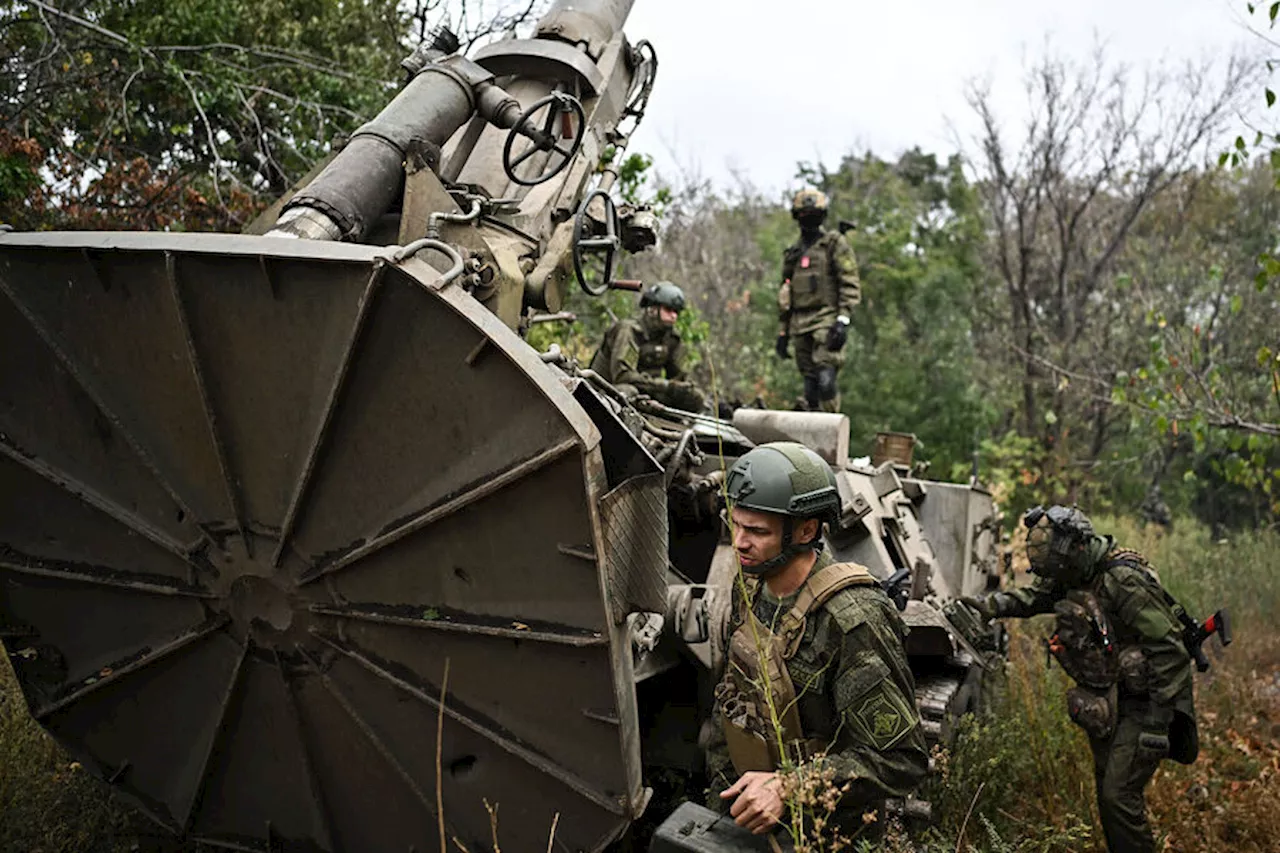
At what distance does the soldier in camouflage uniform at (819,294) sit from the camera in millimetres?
8273

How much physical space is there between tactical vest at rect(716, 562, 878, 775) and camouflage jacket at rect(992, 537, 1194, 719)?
225 cm

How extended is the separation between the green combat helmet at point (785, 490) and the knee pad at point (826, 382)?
17.6ft

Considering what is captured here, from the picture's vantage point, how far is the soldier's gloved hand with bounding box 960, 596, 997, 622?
16.9 feet

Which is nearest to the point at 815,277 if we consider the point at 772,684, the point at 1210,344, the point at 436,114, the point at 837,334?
the point at 837,334

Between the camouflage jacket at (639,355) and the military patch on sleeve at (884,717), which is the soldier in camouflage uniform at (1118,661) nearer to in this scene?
the military patch on sleeve at (884,717)

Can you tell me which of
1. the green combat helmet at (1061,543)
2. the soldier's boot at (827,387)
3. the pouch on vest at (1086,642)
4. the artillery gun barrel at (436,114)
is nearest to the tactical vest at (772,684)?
the artillery gun barrel at (436,114)

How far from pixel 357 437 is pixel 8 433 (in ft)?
4.25

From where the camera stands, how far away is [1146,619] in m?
4.62

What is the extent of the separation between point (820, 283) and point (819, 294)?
0.09m

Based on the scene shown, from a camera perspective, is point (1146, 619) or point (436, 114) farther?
point (1146, 619)

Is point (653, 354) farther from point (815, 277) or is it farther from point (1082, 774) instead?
point (1082, 774)

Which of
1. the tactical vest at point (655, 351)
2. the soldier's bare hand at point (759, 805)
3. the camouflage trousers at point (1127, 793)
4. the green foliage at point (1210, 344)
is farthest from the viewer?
the green foliage at point (1210, 344)

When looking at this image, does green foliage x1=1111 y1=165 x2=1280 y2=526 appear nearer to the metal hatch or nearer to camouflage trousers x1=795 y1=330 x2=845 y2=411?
camouflage trousers x1=795 y1=330 x2=845 y2=411

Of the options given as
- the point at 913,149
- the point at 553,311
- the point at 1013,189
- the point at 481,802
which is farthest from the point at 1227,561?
the point at 913,149
